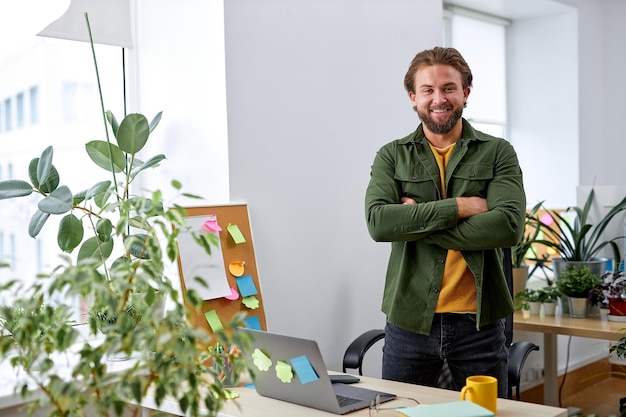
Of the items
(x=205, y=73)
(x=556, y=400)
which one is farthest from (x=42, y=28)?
(x=556, y=400)

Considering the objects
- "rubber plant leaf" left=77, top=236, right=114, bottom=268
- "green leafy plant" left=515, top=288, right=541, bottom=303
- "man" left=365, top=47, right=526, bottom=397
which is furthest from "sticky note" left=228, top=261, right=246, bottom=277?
"green leafy plant" left=515, top=288, right=541, bottom=303

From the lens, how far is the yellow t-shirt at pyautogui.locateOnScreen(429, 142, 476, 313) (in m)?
2.60

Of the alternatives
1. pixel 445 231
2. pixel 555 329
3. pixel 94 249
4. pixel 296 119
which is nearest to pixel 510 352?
pixel 445 231

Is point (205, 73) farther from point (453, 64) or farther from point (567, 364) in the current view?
point (567, 364)

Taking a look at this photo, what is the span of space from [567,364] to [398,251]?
2.64 meters

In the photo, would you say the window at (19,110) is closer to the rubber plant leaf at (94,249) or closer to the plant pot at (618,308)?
the rubber plant leaf at (94,249)

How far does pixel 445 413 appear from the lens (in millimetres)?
1786

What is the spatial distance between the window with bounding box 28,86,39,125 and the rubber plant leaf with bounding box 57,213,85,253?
560 millimetres

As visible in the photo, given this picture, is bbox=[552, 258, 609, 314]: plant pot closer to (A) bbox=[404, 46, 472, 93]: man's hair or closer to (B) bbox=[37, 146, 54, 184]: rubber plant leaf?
(A) bbox=[404, 46, 472, 93]: man's hair

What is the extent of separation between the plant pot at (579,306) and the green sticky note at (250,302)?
5.74 ft

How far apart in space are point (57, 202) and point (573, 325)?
243cm

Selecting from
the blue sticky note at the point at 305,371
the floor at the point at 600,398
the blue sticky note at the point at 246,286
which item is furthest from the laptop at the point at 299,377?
the floor at the point at 600,398

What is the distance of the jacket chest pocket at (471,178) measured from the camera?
2682 mm

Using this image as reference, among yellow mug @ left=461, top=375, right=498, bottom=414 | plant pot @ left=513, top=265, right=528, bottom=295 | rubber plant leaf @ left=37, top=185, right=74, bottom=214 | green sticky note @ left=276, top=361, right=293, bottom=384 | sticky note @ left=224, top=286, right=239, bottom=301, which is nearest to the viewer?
yellow mug @ left=461, top=375, right=498, bottom=414
